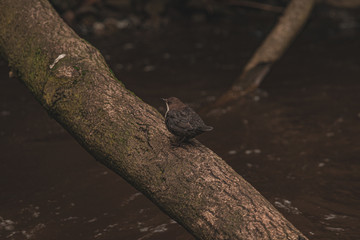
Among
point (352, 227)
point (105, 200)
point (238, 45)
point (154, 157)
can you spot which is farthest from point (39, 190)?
point (238, 45)

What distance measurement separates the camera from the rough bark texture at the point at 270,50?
6641mm

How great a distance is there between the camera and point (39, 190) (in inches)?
189

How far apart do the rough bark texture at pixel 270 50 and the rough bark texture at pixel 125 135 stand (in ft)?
12.1

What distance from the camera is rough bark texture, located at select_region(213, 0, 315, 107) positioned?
21.8 feet

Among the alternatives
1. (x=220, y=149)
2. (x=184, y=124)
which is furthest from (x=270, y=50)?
(x=184, y=124)

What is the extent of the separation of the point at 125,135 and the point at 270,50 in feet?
14.1

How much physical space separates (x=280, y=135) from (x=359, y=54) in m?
4.38

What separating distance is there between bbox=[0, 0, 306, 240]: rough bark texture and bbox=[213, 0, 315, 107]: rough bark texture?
12.1ft

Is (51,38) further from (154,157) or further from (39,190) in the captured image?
(39,190)

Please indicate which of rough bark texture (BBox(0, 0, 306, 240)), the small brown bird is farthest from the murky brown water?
the small brown bird

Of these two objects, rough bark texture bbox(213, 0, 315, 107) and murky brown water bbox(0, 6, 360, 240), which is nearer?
murky brown water bbox(0, 6, 360, 240)

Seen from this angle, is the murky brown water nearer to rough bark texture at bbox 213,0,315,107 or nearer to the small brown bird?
rough bark texture at bbox 213,0,315,107

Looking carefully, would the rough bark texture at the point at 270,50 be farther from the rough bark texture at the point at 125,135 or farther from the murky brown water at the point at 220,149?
the rough bark texture at the point at 125,135

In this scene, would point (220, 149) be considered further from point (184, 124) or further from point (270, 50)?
point (184, 124)
